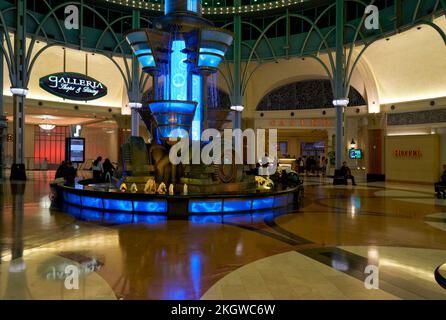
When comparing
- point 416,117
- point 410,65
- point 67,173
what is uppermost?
point 410,65

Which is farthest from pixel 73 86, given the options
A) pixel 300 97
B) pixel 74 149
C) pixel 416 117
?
pixel 416 117

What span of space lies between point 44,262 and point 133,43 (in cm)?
805

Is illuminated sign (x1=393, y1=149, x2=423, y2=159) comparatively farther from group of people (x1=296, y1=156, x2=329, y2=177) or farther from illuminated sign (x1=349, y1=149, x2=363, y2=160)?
group of people (x1=296, y1=156, x2=329, y2=177)

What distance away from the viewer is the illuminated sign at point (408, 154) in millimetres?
18641

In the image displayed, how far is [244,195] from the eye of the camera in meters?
8.52

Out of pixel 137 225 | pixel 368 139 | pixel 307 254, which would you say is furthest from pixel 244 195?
pixel 368 139

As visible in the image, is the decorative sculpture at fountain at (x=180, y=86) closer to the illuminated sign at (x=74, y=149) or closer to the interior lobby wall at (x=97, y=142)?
the illuminated sign at (x=74, y=149)

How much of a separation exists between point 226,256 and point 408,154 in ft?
56.7

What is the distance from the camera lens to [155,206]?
26.8 ft

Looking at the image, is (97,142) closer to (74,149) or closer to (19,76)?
(74,149)

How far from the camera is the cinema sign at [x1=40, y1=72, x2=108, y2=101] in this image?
19859 millimetres

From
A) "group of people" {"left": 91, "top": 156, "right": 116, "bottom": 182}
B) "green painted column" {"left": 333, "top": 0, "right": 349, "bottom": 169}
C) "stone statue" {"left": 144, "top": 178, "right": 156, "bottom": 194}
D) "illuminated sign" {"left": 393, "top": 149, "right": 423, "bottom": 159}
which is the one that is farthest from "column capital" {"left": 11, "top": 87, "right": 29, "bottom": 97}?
"illuminated sign" {"left": 393, "top": 149, "right": 423, "bottom": 159}

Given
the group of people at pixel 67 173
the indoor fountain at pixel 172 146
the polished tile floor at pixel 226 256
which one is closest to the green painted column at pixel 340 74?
the indoor fountain at pixel 172 146

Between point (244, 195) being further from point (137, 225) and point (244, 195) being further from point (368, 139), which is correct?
point (368, 139)
